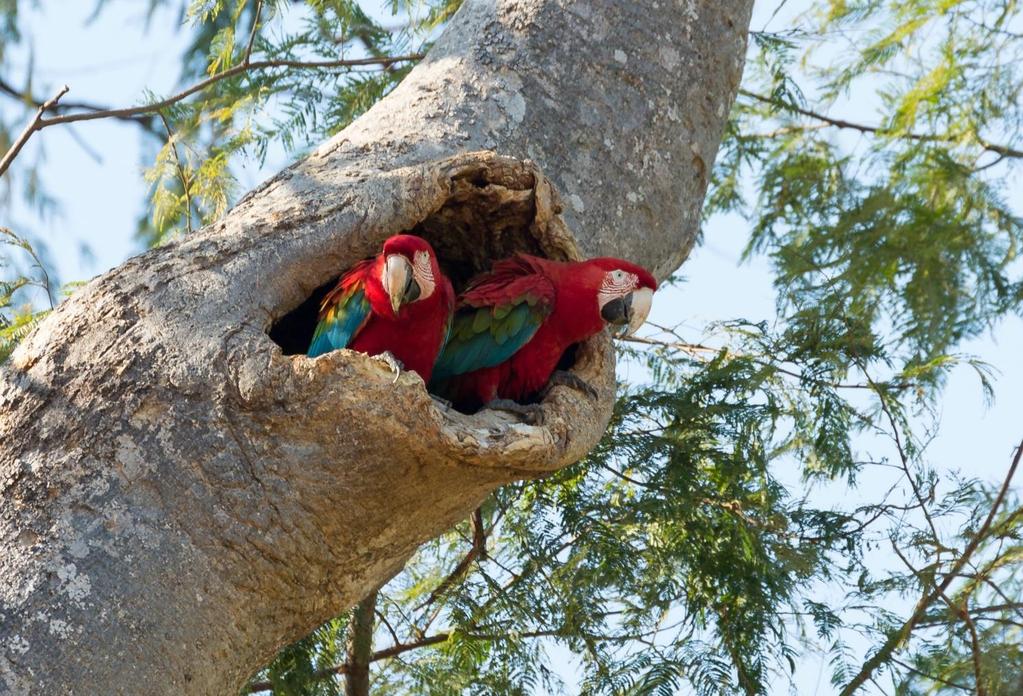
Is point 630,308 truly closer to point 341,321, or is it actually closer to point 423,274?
point 423,274

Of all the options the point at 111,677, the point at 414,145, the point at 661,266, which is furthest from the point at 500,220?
the point at 111,677

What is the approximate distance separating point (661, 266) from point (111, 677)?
191 centimetres

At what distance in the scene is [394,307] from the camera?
2.93 metres

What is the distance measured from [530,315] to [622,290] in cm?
24

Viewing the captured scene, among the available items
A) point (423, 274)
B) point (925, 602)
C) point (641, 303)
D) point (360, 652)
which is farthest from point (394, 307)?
point (925, 602)

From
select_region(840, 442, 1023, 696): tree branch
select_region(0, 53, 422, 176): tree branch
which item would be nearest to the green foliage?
select_region(0, 53, 422, 176): tree branch

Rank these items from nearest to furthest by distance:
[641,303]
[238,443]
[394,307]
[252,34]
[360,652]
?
1. [238,443]
2. [394,307]
3. [641,303]
4. [252,34]
5. [360,652]

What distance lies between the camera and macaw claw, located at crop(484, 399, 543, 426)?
110 inches

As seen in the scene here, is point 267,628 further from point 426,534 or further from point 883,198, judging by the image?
point 883,198

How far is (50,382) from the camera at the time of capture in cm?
250

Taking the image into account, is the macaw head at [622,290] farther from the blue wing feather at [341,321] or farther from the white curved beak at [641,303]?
the blue wing feather at [341,321]

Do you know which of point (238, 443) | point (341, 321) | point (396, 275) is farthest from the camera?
point (341, 321)

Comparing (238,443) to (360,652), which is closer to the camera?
(238,443)

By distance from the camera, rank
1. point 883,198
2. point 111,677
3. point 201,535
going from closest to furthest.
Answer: point 111,677 < point 201,535 < point 883,198
